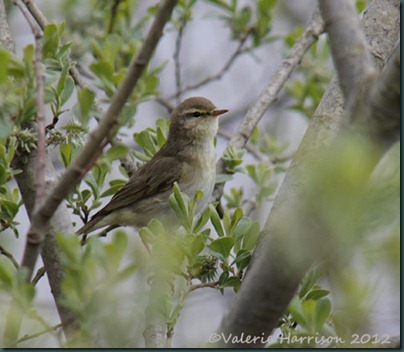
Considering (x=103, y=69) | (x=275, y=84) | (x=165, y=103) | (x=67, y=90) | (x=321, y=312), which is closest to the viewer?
(x=321, y=312)

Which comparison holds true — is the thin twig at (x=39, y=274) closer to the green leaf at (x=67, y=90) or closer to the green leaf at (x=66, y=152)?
the green leaf at (x=66, y=152)

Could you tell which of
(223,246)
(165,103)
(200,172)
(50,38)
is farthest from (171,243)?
(165,103)

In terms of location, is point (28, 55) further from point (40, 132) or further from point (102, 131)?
point (102, 131)

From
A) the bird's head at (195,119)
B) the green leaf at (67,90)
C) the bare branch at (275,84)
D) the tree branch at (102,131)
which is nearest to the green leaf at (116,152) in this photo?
the green leaf at (67,90)

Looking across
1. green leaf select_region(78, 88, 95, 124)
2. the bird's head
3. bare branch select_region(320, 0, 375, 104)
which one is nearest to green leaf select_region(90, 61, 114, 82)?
green leaf select_region(78, 88, 95, 124)

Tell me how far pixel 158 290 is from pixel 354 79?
0.98m

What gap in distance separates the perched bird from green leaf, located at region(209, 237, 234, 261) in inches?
65.8

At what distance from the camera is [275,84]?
439 cm

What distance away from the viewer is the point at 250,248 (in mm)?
3035

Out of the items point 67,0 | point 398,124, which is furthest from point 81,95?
point 67,0

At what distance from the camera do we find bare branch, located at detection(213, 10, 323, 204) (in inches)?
173

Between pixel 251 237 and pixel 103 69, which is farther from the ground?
pixel 103 69

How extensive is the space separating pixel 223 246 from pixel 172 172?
237cm

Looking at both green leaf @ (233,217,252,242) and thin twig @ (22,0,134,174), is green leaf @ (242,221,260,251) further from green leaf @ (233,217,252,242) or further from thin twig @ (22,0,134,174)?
thin twig @ (22,0,134,174)
